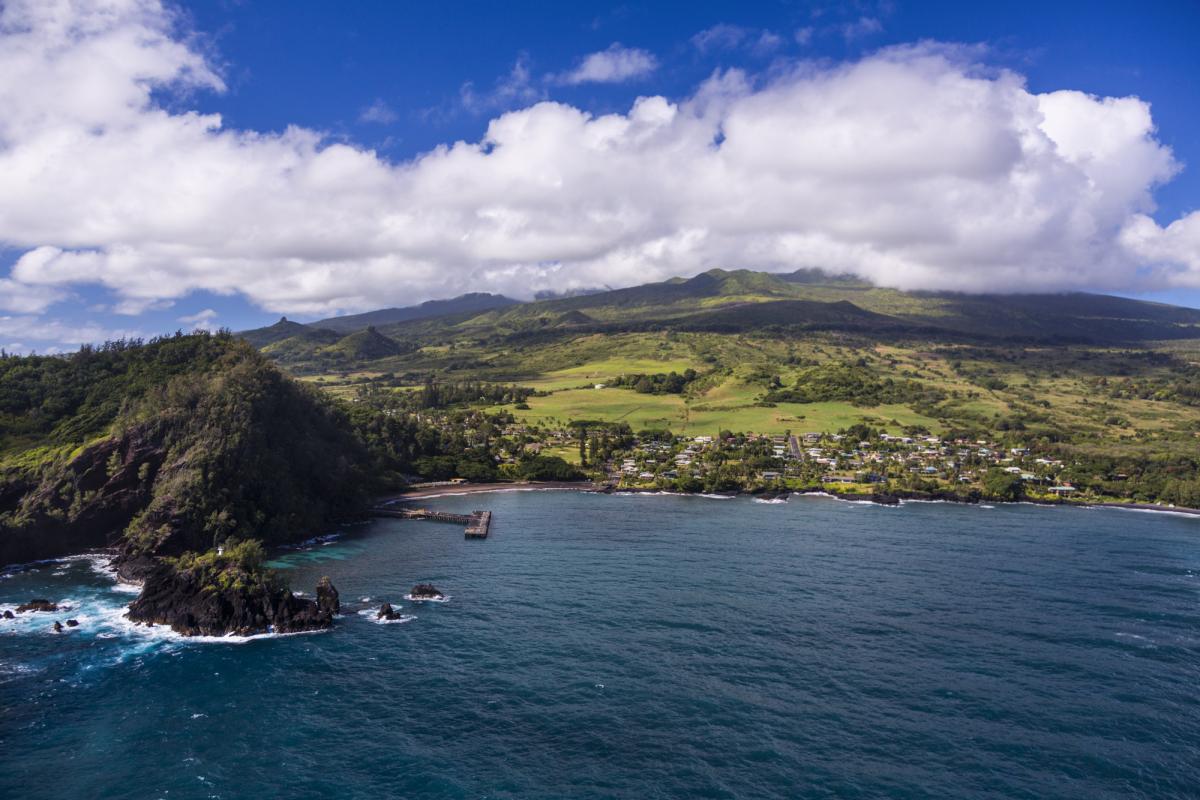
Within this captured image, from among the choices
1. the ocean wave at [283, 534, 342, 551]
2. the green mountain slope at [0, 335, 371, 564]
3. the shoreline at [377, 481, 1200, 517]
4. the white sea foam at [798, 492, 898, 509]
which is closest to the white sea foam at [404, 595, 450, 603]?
the ocean wave at [283, 534, 342, 551]

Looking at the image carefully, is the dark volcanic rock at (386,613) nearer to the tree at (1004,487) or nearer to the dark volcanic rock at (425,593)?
the dark volcanic rock at (425,593)

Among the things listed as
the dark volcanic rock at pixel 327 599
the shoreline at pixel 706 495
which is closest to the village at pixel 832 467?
the shoreline at pixel 706 495

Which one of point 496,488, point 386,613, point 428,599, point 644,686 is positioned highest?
point 386,613

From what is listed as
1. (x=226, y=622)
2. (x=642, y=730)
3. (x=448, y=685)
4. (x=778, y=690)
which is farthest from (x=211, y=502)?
(x=778, y=690)

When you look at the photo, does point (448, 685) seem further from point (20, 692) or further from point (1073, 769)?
point (1073, 769)

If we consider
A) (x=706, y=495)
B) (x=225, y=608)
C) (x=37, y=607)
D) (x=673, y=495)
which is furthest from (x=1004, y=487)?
(x=37, y=607)

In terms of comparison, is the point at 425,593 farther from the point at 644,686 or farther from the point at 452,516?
the point at 452,516

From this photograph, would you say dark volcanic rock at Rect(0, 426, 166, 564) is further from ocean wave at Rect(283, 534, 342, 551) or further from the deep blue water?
ocean wave at Rect(283, 534, 342, 551)
